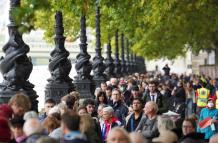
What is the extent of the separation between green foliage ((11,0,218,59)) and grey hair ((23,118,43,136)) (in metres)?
1.20

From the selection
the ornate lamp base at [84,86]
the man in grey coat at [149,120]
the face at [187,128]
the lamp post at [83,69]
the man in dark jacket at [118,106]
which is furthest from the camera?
the lamp post at [83,69]

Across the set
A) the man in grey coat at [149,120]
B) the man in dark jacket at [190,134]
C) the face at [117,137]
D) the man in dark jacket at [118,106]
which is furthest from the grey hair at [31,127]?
the man in dark jacket at [118,106]

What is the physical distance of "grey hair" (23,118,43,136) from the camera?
33.5 ft

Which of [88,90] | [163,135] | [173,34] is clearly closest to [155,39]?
[173,34]

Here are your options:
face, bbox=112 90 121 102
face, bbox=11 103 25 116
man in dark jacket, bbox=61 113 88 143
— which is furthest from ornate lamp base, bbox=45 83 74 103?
man in dark jacket, bbox=61 113 88 143

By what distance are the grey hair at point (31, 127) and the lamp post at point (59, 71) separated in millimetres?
10546

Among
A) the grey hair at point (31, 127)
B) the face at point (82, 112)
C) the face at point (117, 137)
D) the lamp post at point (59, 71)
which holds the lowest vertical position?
the face at point (117, 137)

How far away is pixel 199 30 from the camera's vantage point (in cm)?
5294

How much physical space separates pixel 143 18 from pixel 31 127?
74.6ft

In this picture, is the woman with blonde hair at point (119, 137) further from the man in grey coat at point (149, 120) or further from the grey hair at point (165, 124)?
the man in grey coat at point (149, 120)

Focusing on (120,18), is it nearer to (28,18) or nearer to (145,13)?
A: (145,13)

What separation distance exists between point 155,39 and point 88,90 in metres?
39.3

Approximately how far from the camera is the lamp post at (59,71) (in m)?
21.0

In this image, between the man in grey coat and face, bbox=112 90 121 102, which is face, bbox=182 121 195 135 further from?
face, bbox=112 90 121 102
